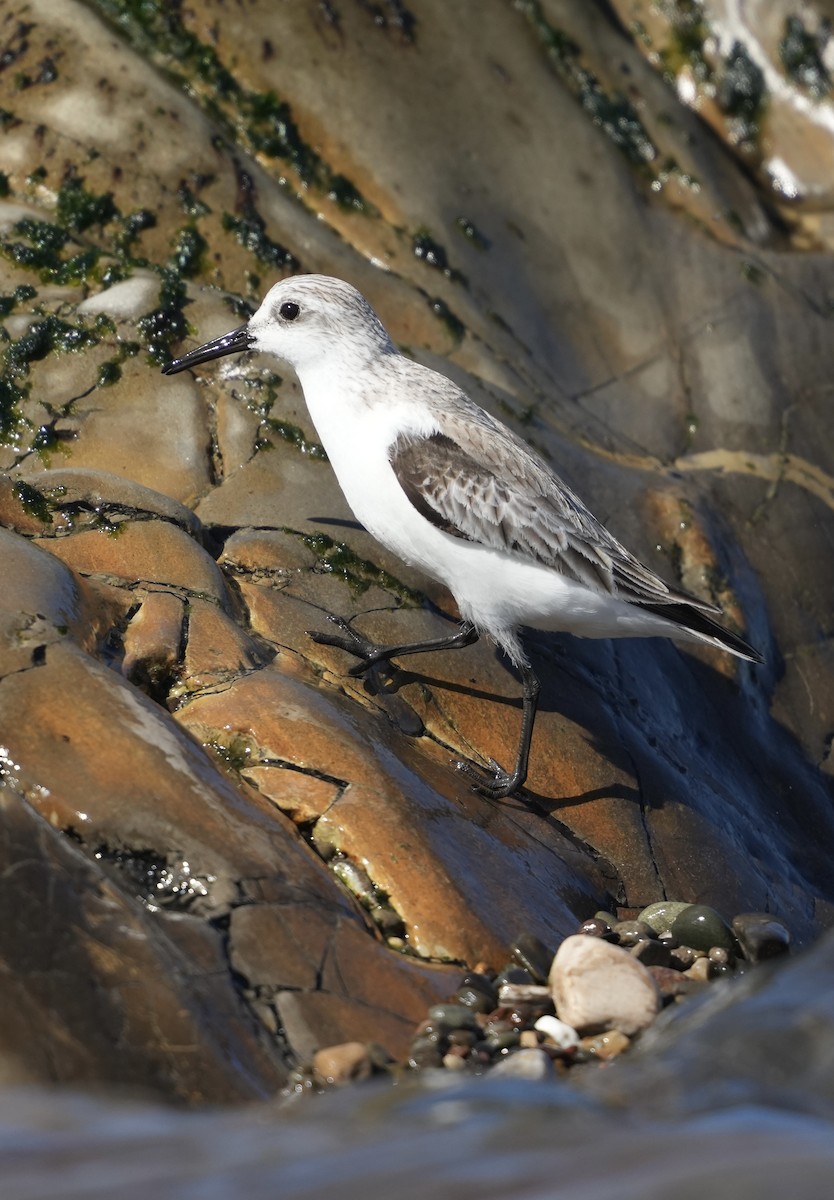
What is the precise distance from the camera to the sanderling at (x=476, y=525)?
7.00 meters

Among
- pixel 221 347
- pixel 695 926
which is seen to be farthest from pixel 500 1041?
pixel 221 347

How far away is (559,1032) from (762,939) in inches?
49.8

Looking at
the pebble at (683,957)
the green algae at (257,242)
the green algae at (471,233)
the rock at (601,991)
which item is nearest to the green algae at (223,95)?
the green algae at (471,233)

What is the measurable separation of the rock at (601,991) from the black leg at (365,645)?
2.05 meters

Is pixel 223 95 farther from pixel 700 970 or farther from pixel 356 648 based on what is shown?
pixel 700 970

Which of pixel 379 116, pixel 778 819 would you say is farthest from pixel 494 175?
pixel 778 819

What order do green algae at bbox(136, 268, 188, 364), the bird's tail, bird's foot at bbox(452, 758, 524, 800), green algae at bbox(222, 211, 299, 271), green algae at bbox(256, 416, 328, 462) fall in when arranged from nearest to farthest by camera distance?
bird's foot at bbox(452, 758, 524, 800) < the bird's tail < green algae at bbox(256, 416, 328, 462) < green algae at bbox(136, 268, 188, 364) < green algae at bbox(222, 211, 299, 271)

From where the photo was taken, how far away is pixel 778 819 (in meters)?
8.61

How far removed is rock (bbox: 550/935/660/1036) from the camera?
16.7ft

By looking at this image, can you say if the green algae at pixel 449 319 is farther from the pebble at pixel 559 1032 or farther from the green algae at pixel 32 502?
the pebble at pixel 559 1032

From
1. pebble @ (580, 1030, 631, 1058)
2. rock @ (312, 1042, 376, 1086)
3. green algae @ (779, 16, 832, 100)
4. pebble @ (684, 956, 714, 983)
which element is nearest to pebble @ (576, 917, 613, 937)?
pebble @ (684, 956, 714, 983)

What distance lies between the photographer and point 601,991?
512 centimetres

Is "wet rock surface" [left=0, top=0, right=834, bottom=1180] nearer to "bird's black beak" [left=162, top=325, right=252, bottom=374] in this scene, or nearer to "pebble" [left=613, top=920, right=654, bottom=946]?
"pebble" [left=613, top=920, right=654, bottom=946]

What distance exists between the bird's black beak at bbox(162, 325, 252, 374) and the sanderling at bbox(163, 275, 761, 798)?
1.65 ft
